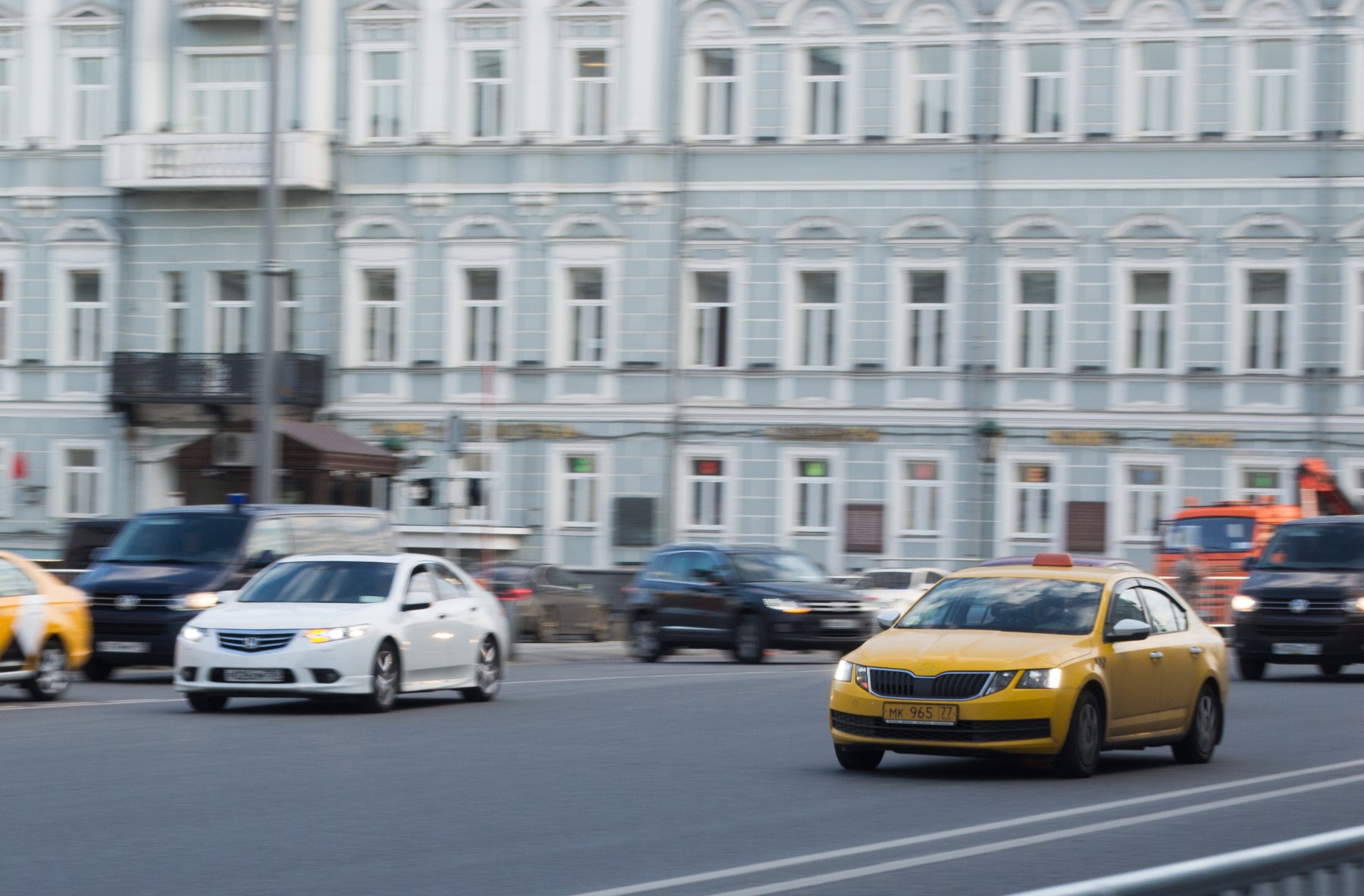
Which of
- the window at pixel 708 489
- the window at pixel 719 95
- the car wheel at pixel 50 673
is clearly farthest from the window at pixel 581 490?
the car wheel at pixel 50 673

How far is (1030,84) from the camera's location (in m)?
43.1

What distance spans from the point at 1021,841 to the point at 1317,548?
18049 millimetres

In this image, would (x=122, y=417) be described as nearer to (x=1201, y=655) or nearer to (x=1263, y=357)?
(x=1263, y=357)

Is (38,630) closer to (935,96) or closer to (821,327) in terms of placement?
(821,327)

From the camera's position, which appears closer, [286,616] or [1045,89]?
[286,616]

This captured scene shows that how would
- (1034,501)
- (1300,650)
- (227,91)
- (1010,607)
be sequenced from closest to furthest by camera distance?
(1010,607)
(1300,650)
(1034,501)
(227,91)

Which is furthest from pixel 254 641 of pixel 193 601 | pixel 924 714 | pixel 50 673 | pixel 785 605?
pixel 785 605

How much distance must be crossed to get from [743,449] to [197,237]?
40.8ft

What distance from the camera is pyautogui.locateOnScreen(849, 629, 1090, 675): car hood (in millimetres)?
13555

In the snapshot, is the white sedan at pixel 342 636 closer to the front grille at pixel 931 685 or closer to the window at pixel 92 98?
the front grille at pixel 931 685

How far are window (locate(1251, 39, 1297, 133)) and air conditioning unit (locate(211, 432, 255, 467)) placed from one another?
70.0ft

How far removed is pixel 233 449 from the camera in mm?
31141

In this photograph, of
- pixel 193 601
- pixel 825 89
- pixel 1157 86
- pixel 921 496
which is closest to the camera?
pixel 193 601

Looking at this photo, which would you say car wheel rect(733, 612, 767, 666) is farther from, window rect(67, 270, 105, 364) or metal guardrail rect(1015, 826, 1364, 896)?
metal guardrail rect(1015, 826, 1364, 896)
